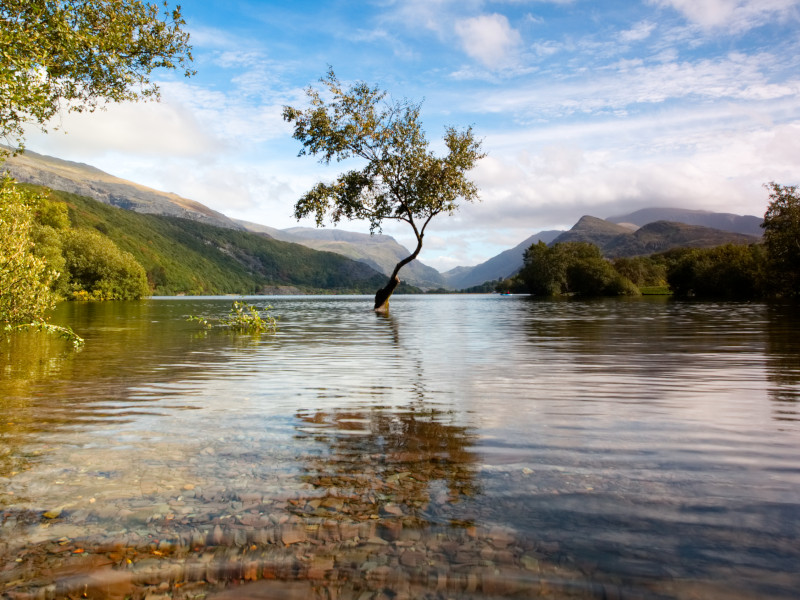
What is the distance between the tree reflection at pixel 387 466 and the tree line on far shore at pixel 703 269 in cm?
9145

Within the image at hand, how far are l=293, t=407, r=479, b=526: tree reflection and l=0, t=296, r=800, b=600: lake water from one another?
0.11ft

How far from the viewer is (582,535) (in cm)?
439

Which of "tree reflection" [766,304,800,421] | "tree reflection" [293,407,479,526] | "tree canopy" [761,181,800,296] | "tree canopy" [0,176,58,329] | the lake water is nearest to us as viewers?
the lake water

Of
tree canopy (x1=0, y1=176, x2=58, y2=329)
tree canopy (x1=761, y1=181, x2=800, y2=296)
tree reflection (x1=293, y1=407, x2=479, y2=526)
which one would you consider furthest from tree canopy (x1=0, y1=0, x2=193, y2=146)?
tree canopy (x1=761, y1=181, x2=800, y2=296)

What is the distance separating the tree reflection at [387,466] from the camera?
5078 millimetres

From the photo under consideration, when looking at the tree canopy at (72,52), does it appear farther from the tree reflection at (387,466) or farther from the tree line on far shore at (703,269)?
the tree line on far shore at (703,269)

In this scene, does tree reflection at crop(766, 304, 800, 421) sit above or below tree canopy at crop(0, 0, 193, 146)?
below

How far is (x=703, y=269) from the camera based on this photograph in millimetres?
110125

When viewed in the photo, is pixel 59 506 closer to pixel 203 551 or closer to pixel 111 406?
pixel 203 551

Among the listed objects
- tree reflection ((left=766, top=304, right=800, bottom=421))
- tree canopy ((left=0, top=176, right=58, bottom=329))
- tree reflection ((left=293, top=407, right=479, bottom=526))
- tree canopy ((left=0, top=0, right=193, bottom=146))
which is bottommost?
tree reflection ((left=766, top=304, right=800, bottom=421))

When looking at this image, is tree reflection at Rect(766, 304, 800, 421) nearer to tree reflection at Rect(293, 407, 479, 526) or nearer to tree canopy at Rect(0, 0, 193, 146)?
tree reflection at Rect(293, 407, 479, 526)

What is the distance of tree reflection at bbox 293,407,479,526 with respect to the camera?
5078 millimetres

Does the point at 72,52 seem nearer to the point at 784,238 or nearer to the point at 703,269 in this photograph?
the point at 784,238

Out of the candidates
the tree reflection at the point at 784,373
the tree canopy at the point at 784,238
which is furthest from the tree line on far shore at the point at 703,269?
the tree reflection at the point at 784,373
